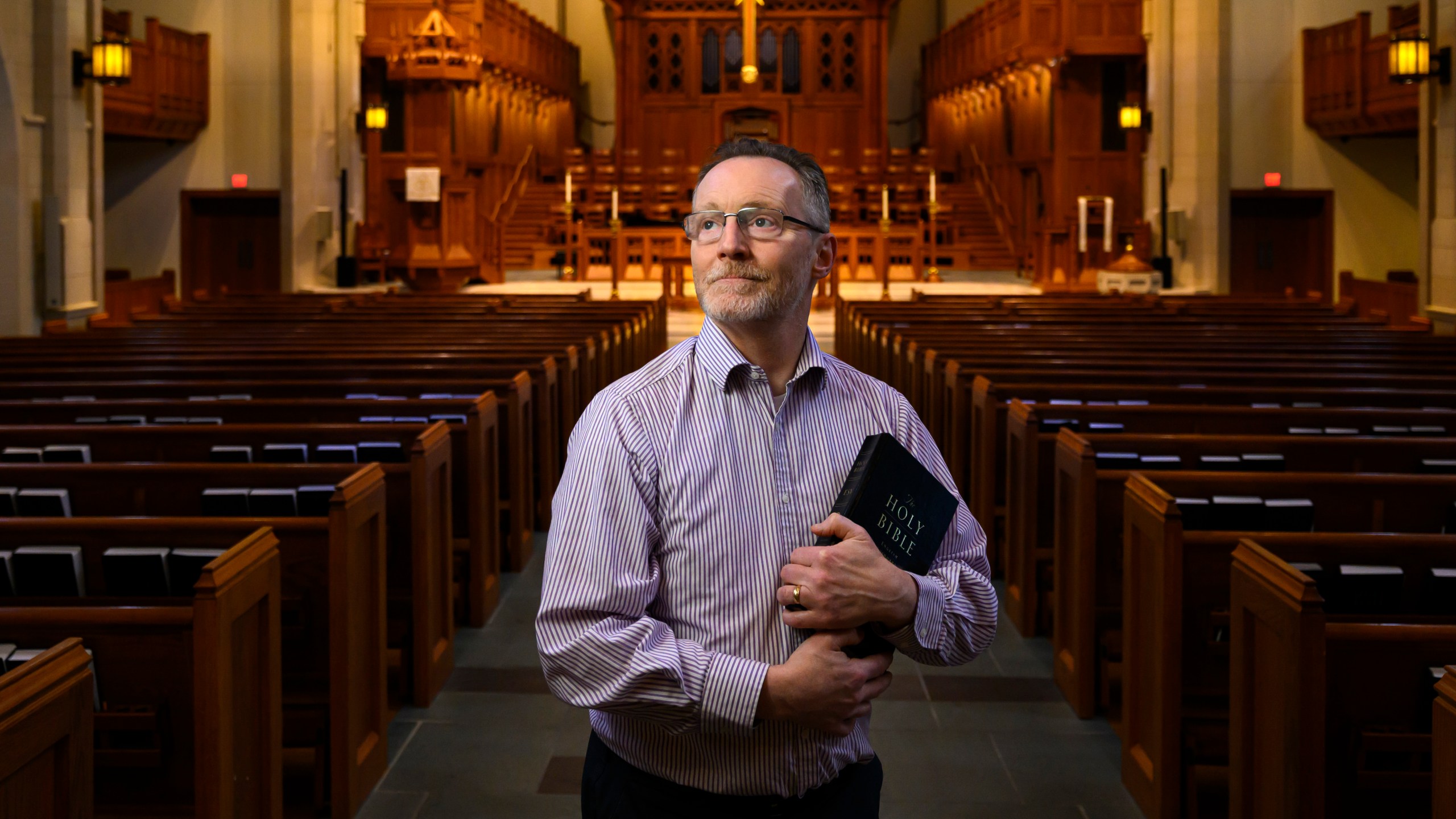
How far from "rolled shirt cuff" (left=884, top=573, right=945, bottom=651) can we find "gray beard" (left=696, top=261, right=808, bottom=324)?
15.5 inches

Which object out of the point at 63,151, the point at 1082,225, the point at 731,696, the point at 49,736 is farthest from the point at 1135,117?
the point at 49,736

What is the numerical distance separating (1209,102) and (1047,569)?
11.5m

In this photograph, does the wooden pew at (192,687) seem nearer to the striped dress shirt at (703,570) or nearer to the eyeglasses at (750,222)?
the striped dress shirt at (703,570)

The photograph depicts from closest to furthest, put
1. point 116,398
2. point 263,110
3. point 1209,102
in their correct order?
point 116,398
point 1209,102
point 263,110

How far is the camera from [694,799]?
178cm

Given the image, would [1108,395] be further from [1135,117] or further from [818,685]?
[1135,117]

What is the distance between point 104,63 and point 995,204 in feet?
42.1

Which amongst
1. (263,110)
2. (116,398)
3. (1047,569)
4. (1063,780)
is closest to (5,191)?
(116,398)

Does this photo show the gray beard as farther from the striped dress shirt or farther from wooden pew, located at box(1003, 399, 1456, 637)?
wooden pew, located at box(1003, 399, 1456, 637)

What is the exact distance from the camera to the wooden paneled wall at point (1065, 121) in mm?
16203

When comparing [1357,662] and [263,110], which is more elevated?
[263,110]

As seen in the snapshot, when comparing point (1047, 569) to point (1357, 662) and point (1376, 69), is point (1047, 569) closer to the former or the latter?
point (1357, 662)

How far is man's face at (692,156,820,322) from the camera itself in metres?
1.75

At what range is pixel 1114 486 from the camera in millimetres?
4195
